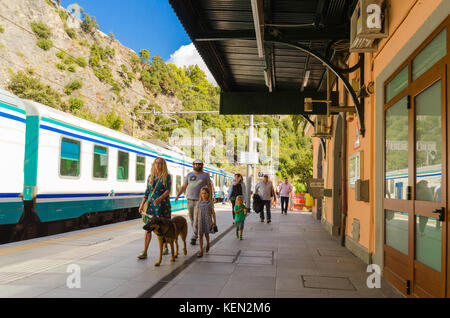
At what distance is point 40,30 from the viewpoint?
6525 cm

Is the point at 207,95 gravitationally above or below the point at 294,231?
above

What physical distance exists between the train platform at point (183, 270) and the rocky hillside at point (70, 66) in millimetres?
43987

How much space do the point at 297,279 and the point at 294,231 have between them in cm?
631

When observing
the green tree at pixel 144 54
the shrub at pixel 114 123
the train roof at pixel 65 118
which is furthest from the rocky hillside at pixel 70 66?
the train roof at pixel 65 118

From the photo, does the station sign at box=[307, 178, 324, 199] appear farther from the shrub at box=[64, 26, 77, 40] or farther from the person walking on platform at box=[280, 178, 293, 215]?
the shrub at box=[64, 26, 77, 40]

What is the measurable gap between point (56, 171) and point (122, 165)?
12.5 ft

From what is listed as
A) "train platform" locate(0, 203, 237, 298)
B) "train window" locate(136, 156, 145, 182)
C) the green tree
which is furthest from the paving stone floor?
the green tree

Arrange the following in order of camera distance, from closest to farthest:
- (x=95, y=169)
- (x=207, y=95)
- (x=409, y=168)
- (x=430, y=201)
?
(x=430, y=201)
(x=409, y=168)
(x=95, y=169)
(x=207, y=95)

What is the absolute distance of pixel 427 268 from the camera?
163 inches

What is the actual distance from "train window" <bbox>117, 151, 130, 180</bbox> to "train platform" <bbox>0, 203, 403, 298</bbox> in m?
3.92

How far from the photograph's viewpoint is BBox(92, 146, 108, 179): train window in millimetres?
11242

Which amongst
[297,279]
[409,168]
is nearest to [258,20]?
[409,168]

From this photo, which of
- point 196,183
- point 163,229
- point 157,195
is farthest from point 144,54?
point 163,229
